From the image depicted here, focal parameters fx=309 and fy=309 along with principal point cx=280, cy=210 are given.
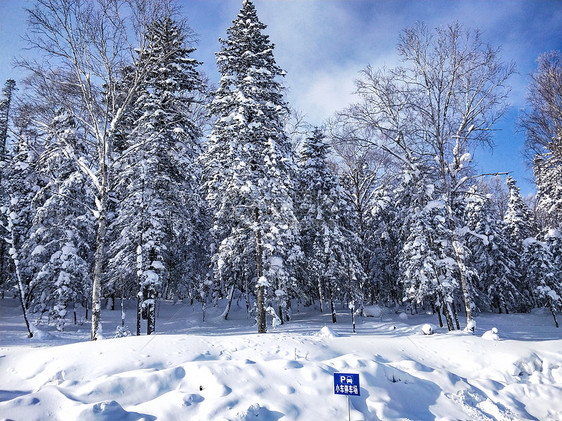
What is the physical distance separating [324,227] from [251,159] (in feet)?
26.1

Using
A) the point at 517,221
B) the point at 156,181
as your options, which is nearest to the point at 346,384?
the point at 156,181

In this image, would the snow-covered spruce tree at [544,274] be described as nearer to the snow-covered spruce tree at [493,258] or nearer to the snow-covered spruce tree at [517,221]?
the snow-covered spruce tree at [493,258]

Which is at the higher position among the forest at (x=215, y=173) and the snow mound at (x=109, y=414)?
the forest at (x=215, y=173)

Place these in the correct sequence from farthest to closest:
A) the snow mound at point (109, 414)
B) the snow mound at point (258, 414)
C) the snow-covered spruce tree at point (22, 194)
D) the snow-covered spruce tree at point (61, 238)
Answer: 1. the snow-covered spruce tree at point (22, 194)
2. the snow-covered spruce tree at point (61, 238)
3. the snow mound at point (258, 414)
4. the snow mound at point (109, 414)

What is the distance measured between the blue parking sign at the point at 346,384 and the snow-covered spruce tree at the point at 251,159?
26.3 ft

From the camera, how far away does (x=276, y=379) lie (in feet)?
22.0

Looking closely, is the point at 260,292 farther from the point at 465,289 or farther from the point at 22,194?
the point at 22,194

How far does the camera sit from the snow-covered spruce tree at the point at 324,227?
19812 mm

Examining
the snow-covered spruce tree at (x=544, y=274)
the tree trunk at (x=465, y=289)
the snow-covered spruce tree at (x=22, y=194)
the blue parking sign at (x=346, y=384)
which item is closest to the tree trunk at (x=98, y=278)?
the blue parking sign at (x=346, y=384)

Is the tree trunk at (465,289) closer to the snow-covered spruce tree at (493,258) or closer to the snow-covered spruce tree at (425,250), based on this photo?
the snow-covered spruce tree at (425,250)

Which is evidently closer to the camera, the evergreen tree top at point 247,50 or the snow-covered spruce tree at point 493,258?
the evergreen tree top at point 247,50

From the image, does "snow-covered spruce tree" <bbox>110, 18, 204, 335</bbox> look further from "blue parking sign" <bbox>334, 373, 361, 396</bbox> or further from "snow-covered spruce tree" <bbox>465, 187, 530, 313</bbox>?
"snow-covered spruce tree" <bbox>465, 187, 530, 313</bbox>

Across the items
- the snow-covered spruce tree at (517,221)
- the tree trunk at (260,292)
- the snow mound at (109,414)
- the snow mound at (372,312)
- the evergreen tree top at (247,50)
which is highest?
the evergreen tree top at (247,50)

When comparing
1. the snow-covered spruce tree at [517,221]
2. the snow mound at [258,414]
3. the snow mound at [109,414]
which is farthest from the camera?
the snow-covered spruce tree at [517,221]
